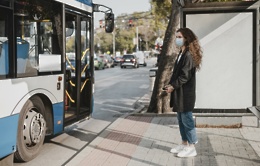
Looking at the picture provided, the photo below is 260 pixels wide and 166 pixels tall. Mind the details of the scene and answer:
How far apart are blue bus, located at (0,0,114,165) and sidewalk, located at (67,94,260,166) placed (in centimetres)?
84

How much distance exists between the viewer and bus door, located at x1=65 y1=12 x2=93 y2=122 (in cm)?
866

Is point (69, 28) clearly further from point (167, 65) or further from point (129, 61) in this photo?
point (129, 61)

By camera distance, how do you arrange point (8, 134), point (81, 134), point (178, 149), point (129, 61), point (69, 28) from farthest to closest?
1. point (129, 61)
2. point (81, 134)
3. point (69, 28)
4. point (178, 149)
5. point (8, 134)

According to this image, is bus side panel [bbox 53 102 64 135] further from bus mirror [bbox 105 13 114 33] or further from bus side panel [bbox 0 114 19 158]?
bus mirror [bbox 105 13 114 33]

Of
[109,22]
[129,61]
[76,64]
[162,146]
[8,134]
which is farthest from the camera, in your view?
[129,61]

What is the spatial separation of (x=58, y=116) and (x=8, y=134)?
1.88 meters

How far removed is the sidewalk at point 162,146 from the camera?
642 cm

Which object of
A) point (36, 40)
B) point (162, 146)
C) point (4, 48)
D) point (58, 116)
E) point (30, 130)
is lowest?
point (162, 146)

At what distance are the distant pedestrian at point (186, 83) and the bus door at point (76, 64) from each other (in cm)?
264

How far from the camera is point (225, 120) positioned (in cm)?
911

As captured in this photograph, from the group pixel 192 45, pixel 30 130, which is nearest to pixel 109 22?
pixel 192 45

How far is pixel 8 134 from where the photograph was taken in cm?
584

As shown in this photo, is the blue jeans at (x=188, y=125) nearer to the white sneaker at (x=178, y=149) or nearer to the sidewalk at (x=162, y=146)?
the white sneaker at (x=178, y=149)

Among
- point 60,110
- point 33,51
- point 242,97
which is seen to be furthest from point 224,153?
point 33,51
